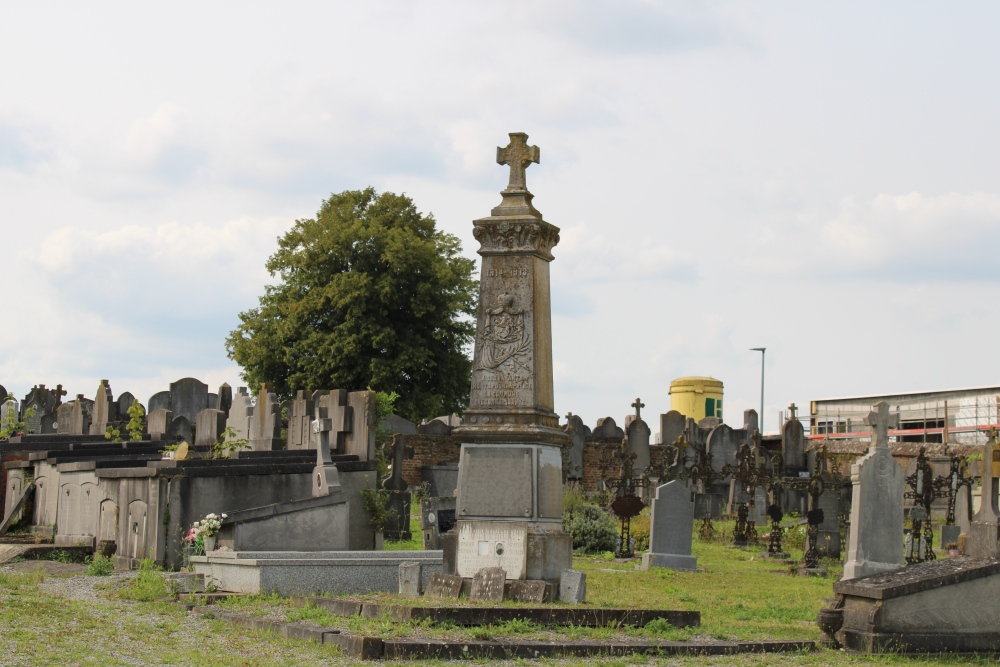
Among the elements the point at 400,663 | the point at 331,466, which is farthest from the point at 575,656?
the point at 331,466

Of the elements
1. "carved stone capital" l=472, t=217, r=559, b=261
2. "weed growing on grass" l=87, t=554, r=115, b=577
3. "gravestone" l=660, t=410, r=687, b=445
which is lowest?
"weed growing on grass" l=87, t=554, r=115, b=577

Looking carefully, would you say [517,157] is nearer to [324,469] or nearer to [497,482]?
[497,482]

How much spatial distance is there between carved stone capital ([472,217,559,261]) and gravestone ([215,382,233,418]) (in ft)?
74.9

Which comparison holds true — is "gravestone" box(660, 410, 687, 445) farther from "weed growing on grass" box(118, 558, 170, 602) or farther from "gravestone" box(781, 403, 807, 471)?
"weed growing on grass" box(118, 558, 170, 602)

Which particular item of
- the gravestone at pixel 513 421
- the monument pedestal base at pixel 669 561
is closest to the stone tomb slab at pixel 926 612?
the gravestone at pixel 513 421

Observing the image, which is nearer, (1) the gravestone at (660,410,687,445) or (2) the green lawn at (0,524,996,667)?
(2) the green lawn at (0,524,996,667)

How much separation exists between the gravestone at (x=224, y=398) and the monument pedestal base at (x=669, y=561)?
18.4 meters

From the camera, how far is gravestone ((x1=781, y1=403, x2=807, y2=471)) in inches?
1469

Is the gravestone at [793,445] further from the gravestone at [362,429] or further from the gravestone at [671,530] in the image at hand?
the gravestone at [362,429]

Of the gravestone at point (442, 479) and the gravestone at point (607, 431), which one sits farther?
the gravestone at point (607, 431)

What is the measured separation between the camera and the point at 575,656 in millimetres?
9172

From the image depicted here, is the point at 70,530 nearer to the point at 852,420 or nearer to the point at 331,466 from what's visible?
the point at 331,466

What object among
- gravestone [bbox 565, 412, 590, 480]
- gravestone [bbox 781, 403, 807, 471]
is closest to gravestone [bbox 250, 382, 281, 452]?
gravestone [bbox 565, 412, 590, 480]

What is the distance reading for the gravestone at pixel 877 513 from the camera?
14.5 m
